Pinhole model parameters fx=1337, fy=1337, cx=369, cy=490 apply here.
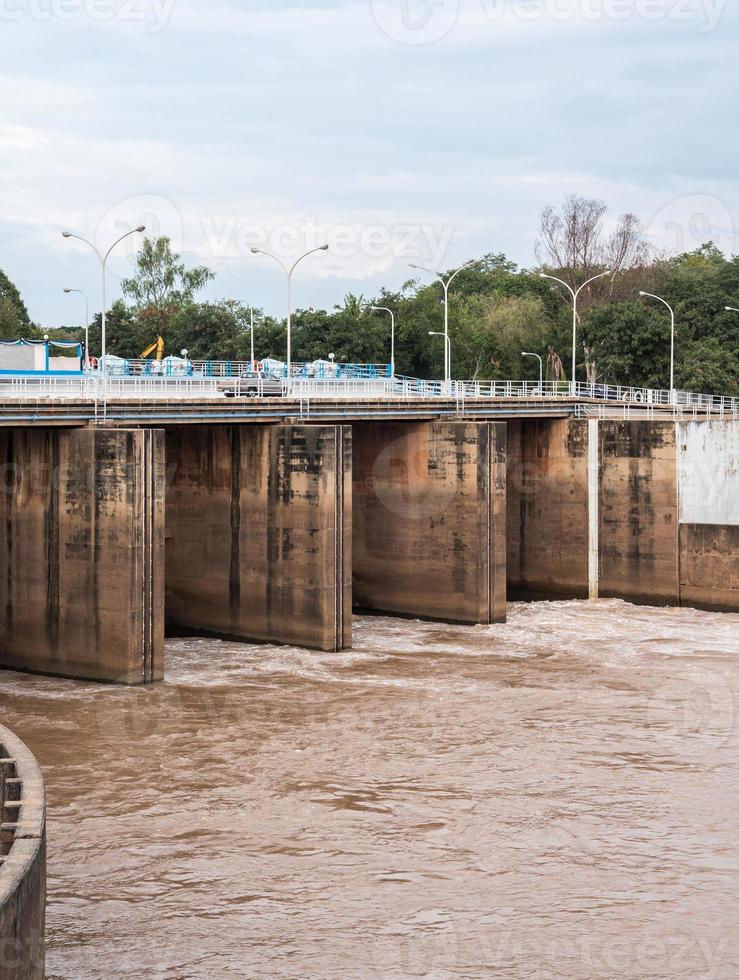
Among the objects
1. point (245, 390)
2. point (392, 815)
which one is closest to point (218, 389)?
point (245, 390)

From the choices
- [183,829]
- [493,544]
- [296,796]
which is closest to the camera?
[183,829]

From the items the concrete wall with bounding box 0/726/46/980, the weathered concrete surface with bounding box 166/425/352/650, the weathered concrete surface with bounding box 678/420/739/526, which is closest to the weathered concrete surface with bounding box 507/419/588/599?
the weathered concrete surface with bounding box 678/420/739/526

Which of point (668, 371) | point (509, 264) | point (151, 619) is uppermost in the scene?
point (509, 264)

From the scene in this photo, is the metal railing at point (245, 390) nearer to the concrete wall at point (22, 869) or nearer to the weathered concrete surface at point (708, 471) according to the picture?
the weathered concrete surface at point (708, 471)

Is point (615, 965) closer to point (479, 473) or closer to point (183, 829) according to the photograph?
point (183, 829)

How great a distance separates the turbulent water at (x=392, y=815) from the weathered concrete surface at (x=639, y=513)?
10.1 metres

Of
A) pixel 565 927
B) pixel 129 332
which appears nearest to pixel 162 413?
pixel 565 927

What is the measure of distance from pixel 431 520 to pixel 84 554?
14754 millimetres

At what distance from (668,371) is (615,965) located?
2454 inches

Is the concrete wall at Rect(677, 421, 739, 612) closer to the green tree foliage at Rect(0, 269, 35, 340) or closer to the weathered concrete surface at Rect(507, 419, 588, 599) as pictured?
the weathered concrete surface at Rect(507, 419, 588, 599)

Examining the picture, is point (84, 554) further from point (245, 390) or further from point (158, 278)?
point (158, 278)

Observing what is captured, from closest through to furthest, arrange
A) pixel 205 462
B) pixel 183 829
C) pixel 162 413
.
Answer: pixel 183 829 → pixel 162 413 → pixel 205 462

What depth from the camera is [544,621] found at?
151 feet

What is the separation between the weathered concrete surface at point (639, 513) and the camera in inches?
1940
